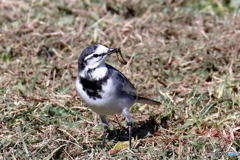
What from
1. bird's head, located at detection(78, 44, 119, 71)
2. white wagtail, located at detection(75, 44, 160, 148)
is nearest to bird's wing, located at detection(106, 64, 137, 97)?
white wagtail, located at detection(75, 44, 160, 148)

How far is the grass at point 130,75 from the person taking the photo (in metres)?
6.14

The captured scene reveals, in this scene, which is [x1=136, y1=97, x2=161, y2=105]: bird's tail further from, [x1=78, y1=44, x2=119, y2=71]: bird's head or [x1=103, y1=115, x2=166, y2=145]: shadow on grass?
[x1=78, y1=44, x2=119, y2=71]: bird's head

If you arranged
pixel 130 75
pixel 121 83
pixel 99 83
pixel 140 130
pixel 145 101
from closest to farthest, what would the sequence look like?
pixel 99 83
pixel 121 83
pixel 145 101
pixel 140 130
pixel 130 75

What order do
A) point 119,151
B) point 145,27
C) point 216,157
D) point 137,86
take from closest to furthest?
point 216,157 → point 119,151 → point 137,86 → point 145,27

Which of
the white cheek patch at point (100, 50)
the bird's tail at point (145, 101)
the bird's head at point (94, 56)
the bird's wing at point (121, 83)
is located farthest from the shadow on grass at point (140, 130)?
the white cheek patch at point (100, 50)

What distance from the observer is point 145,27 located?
1002cm

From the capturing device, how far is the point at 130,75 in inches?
330

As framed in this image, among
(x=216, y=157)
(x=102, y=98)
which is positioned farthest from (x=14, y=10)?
(x=216, y=157)

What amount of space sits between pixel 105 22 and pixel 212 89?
10.8 ft

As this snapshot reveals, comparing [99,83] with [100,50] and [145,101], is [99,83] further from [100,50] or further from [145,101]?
[145,101]

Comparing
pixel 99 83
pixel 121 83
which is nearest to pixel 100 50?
pixel 99 83

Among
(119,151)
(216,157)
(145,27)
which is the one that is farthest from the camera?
(145,27)

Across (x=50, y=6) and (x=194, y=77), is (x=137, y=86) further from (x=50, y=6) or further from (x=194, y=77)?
(x=50, y=6)

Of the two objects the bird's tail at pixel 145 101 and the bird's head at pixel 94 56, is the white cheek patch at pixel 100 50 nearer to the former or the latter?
the bird's head at pixel 94 56
